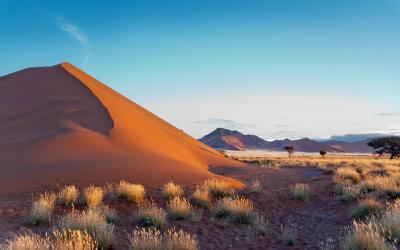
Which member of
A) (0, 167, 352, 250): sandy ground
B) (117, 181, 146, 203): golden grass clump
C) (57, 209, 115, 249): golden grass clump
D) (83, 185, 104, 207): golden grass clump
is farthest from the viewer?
(117, 181, 146, 203): golden grass clump

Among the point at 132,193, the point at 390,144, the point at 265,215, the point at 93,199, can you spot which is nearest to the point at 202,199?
the point at 265,215

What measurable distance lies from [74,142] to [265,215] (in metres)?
15.7

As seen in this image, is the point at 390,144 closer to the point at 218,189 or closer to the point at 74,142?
the point at 74,142

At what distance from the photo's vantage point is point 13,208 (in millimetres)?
12953

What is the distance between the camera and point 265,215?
13.8 meters

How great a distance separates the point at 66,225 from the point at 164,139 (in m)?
24.6

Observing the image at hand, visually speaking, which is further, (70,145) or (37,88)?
(37,88)

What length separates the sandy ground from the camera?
33.5ft

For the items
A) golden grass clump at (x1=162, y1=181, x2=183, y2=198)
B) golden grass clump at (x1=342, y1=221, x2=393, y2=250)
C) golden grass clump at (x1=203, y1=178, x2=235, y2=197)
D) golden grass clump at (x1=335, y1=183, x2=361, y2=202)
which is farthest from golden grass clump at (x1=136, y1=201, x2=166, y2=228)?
golden grass clump at (x1=335, y1=183, x2=361, y2=202)

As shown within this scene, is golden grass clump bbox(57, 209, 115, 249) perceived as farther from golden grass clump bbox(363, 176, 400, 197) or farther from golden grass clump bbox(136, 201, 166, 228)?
golden grass clump bbox(363, 176, 400, 197)

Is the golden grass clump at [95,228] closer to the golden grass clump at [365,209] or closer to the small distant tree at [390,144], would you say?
the golden grass clump at [365,209]

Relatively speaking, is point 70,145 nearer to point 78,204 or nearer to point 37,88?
point 78,204

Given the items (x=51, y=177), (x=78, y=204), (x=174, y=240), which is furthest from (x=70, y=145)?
(x=174, y=240)

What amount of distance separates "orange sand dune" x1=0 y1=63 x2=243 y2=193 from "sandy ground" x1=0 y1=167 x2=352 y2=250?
3283 mm
